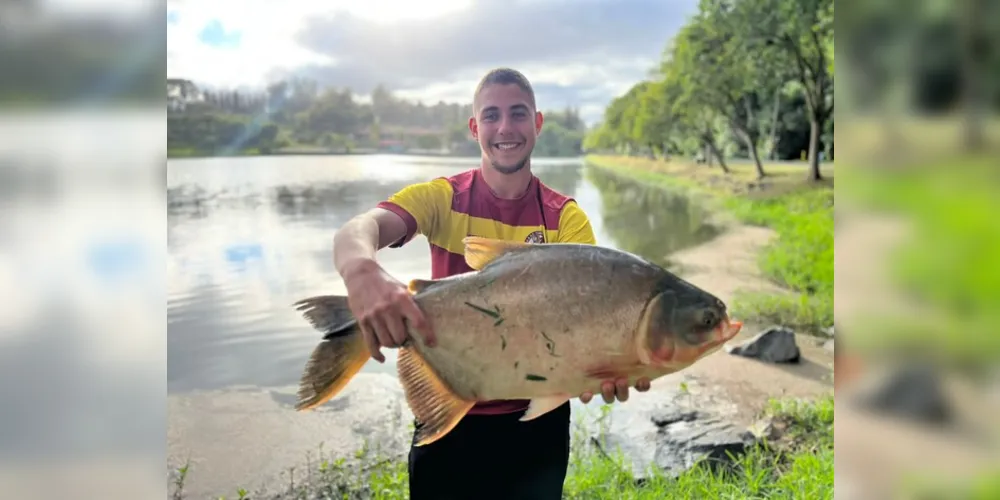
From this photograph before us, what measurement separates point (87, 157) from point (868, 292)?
6.05 ft

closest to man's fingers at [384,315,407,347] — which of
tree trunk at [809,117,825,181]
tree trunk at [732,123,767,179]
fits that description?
tree trunk at [809,117,825,181]

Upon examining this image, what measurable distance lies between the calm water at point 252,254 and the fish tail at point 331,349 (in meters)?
→ 2.01

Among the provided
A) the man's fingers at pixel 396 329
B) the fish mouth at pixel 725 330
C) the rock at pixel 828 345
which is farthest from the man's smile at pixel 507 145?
the rock at pixel 828 345

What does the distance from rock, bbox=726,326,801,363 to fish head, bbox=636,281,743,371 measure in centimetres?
347

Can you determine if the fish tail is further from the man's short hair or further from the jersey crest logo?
the man's short hair

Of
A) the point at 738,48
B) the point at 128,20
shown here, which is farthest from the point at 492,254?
the point at 738,48

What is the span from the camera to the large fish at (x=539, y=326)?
4.02 ft

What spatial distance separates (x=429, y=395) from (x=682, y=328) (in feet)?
1.73

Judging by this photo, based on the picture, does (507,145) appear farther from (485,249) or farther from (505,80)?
(485,249)

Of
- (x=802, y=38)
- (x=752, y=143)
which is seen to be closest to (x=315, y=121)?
(x=802, y=38)

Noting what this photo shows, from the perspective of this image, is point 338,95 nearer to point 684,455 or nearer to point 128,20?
point 128,20

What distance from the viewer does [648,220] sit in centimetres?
750

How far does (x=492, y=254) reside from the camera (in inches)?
52.6

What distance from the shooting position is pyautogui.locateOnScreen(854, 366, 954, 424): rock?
1.32 meters
